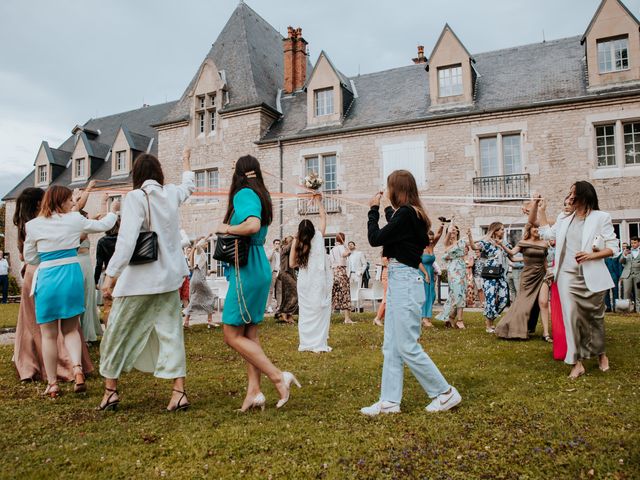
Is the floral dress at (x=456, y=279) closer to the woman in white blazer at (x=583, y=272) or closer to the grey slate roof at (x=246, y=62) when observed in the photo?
the woman in white blazer at (x=583, y=272)

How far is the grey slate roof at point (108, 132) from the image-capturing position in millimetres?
29250

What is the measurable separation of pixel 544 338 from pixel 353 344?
3101mm

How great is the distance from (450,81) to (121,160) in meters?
18.1

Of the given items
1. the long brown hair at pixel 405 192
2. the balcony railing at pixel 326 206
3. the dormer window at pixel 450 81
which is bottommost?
the long brown hair at pixel 405 192

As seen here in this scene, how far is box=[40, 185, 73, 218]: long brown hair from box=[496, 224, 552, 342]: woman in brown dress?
657 cm

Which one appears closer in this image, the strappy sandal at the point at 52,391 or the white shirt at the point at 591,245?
the strappy sandal at the point at 52,391

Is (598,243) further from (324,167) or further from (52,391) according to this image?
(324,167)

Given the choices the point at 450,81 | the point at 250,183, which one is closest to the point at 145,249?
the point at 250,183

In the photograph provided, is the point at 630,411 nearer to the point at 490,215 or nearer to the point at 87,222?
the point at 87,222

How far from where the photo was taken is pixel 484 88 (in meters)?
19.2

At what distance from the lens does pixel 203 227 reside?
22.4m

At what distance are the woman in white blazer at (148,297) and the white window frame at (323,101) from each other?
17.8m

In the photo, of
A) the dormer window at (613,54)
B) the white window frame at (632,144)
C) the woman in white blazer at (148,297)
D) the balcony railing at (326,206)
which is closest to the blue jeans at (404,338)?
the woman in white blazer at (148,297)

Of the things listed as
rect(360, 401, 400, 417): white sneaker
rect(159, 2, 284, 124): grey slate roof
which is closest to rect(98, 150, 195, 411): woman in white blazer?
rect(360, 401, 400, 417): white sneaker
